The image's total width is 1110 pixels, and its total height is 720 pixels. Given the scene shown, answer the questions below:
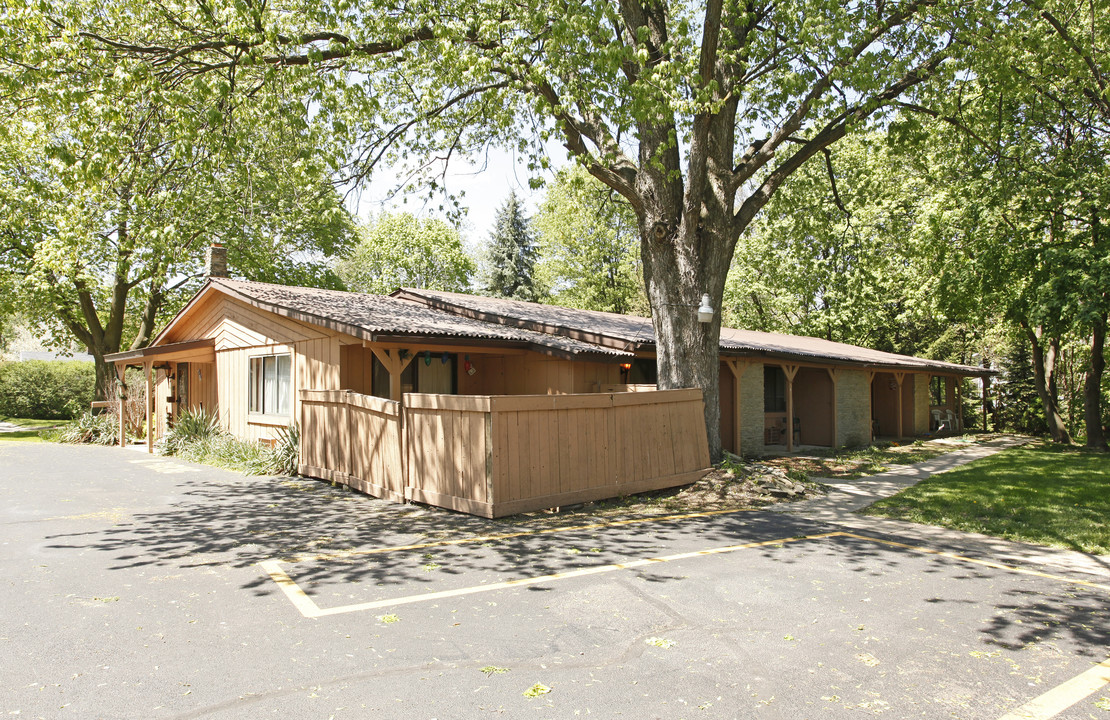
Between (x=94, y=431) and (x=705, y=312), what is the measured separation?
1880cm

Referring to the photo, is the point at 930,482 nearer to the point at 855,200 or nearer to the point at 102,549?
the point at 102,549

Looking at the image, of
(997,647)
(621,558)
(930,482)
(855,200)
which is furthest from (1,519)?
(855,200)

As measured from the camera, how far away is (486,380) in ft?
47.2

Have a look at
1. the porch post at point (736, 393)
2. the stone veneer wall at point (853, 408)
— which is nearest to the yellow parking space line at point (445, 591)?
the porch post at point (736, 393)

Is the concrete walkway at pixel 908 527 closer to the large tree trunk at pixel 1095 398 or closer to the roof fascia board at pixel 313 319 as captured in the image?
the roof fascia board at pixel 313 319

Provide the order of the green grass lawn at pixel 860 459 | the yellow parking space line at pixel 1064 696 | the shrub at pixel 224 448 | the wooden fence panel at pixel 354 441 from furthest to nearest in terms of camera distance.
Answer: the green grass lawn at pixel 860 459, the shrub at pixel 224 448, the wooden fence panel at pixel 354 441, the yellow parking space line at pixel 1064 696

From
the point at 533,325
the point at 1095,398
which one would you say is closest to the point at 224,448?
the point at 533,325

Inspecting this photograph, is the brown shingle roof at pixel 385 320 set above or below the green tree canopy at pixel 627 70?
below

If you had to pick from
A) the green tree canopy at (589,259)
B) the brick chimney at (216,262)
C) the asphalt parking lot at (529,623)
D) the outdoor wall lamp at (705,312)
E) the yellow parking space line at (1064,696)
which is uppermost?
the green tree canopy at (589,259)

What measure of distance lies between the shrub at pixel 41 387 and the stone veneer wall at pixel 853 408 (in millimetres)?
31142

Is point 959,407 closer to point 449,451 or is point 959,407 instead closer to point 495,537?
point 449,451

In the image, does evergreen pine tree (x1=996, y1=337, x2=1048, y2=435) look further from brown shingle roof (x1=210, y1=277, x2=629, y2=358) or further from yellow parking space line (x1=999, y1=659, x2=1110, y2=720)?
yellow parking space line (x1=999, y1=659, x2=1110, y2=720)

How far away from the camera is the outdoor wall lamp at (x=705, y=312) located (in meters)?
10.7

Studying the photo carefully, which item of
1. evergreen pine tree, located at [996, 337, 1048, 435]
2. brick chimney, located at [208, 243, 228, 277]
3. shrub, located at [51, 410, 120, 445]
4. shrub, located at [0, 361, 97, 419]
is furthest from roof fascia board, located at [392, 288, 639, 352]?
shrub, located at [0, 361, 97, 419]
